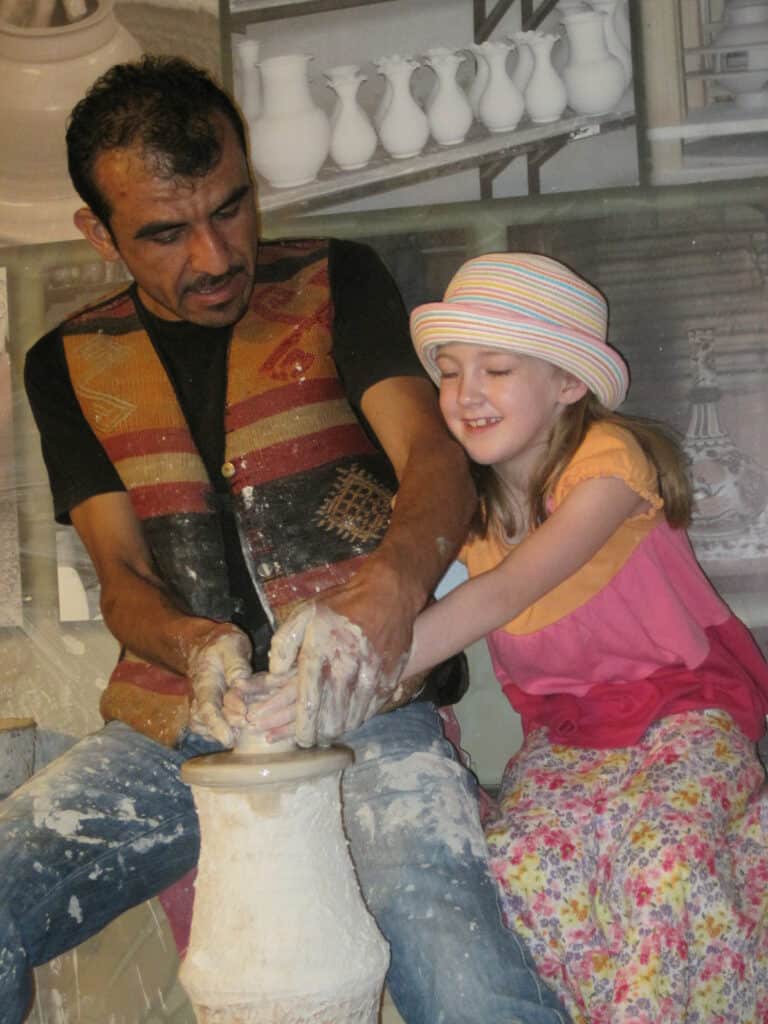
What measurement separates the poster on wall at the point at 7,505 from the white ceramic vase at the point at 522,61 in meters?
1.14

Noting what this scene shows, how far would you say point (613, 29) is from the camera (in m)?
2.43

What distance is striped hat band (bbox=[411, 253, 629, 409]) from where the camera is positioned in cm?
190

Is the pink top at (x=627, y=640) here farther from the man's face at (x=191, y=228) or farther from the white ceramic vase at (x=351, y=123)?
the white ceramic vase at (x=351, y=123)

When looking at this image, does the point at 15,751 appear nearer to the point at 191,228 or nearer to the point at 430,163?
the point at 191,228

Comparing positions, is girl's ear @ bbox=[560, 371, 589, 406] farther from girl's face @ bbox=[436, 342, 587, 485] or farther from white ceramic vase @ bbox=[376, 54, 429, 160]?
white ceramic vase @ bbox=[376, 54, 429, 160]

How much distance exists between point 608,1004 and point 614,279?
1.33 metres

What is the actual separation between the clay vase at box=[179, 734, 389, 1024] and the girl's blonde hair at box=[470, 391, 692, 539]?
668 millimetres

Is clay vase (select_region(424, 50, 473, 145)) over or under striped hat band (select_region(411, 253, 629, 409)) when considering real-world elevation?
over

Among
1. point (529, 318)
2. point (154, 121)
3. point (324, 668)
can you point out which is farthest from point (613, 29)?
point (324, 668)

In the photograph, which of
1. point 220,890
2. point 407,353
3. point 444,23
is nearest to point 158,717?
point 220,890

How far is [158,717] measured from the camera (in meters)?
1.97

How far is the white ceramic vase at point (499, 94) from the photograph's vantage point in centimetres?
247

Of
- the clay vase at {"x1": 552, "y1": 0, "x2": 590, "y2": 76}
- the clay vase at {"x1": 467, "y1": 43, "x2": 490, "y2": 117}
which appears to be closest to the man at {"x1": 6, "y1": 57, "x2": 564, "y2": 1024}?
the clay vase at {"x1": 467, "y1": 43, "x2": 490, "y2": 117}

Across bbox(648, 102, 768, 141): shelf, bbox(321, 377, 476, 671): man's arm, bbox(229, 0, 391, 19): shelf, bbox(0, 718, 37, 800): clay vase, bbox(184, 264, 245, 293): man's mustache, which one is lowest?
bbox(0, 718, 37, 800): clay vase
